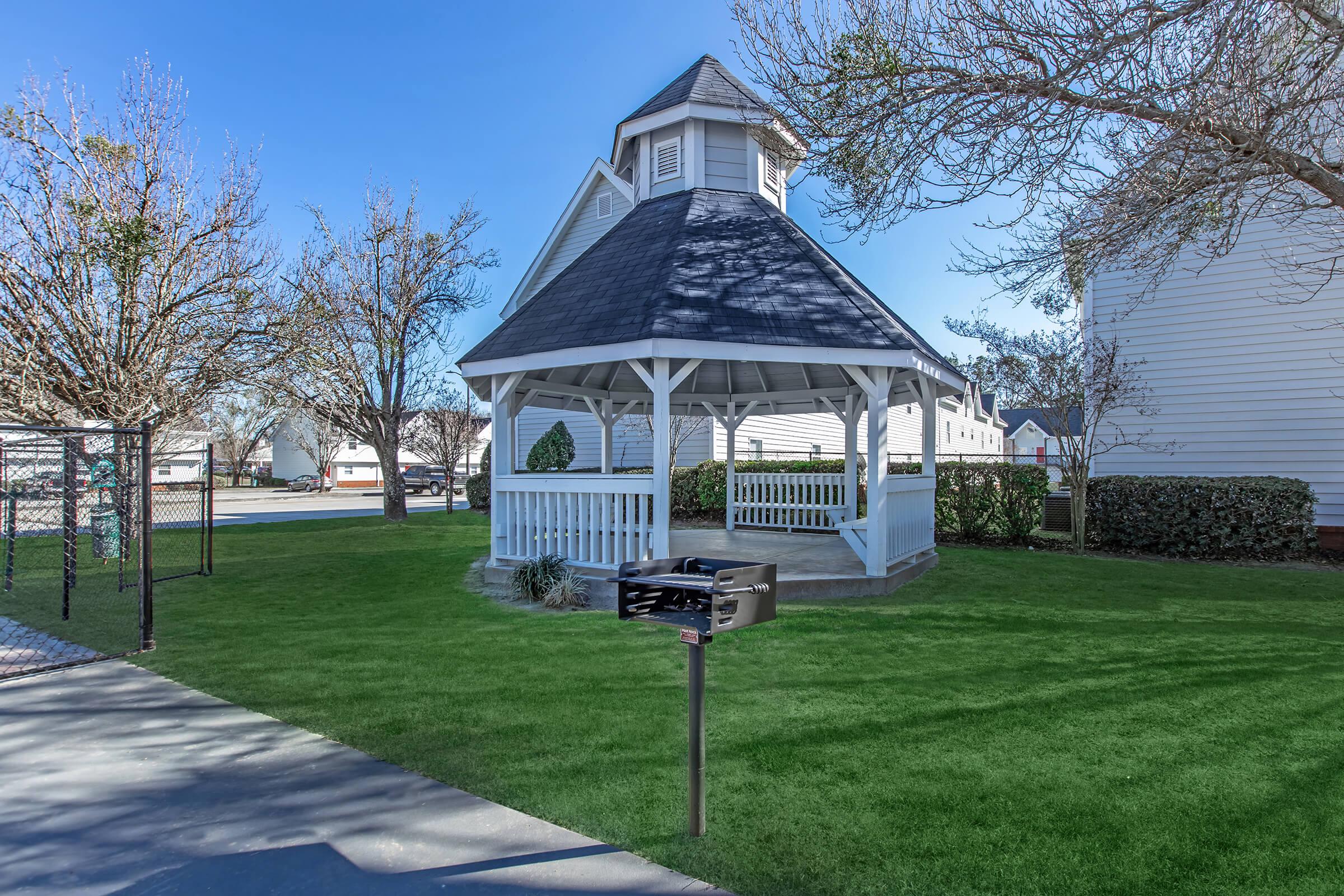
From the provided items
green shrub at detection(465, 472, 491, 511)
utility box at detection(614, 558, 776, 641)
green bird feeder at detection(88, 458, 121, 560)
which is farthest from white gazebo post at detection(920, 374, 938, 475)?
green shrub at detection(465, 472, 491, 511)

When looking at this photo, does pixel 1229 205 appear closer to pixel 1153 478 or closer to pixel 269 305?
pixel 1153 478

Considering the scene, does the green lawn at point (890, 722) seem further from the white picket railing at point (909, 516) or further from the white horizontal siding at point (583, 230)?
the white horizontal siding at point (583, 230)

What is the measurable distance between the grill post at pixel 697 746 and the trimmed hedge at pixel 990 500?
10126 millimetres

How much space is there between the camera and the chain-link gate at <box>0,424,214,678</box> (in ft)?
18.9

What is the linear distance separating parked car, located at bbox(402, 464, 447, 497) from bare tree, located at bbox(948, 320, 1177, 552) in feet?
116

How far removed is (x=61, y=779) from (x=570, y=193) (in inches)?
804

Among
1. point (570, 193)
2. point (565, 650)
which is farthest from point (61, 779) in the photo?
point (570, 193)

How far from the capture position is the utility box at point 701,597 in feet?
8.73

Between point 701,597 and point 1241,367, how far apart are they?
→ 1335 centimetres

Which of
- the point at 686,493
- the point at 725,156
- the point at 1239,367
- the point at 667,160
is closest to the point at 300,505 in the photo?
the point at 686,493

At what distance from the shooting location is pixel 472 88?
45.6 feet

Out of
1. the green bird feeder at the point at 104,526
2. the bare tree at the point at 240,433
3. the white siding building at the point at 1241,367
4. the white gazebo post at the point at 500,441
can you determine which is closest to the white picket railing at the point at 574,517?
the white gazebo post at the point at 500,441

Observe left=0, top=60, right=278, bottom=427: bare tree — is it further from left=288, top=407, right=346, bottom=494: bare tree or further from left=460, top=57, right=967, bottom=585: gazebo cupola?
left=288, top=407, right=346, bottom=494: bare tree

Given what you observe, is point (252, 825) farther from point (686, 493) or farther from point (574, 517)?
point (686, 493)
